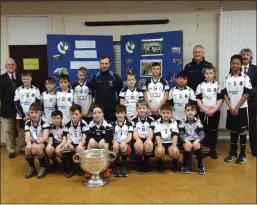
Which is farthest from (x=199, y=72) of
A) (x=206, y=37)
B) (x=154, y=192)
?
(x=154, y=192)

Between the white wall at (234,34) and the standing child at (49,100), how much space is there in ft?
7.49

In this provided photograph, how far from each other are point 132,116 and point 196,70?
3.25 ft

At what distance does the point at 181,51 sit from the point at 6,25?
2.54m

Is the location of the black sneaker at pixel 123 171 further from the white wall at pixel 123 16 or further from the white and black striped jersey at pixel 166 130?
the white wall at pixel 123 16

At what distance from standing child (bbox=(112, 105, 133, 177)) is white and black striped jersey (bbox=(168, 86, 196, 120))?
0.63 m

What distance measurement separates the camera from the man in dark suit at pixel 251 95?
12.7 ft

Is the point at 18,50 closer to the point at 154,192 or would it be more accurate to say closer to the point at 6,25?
the point at 6,25

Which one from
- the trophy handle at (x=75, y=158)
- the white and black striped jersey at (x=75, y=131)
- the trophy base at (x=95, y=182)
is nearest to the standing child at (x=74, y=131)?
the white and black striped jersey at (x=75, y=131)

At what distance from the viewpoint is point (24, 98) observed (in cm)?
395

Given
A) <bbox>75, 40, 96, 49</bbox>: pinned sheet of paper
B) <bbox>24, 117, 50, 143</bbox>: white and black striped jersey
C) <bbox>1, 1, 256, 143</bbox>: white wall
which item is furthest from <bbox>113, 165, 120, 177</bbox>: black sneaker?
<bbox>1, 1, 256, 143</bbox>: white wall

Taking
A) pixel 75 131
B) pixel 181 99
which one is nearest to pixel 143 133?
pixel 181 99

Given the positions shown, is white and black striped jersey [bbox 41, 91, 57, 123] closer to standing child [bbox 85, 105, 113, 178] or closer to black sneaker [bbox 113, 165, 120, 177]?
standing child [bbox 85, 105, 113, 178]

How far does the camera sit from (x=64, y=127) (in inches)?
138

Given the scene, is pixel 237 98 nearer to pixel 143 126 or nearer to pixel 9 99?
pixel 143 126
